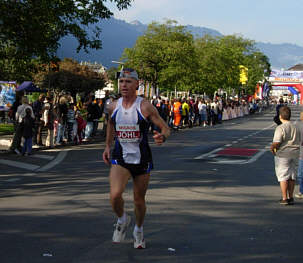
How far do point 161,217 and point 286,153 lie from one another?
242 centimetres

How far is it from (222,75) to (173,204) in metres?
59.2

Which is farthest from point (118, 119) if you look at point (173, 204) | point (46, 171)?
point (46, 171)

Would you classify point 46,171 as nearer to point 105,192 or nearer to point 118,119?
point 105,192

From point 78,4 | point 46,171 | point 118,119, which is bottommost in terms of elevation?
point 46,171

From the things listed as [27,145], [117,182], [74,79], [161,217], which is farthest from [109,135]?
[74,79]

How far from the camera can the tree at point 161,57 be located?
42812 mm

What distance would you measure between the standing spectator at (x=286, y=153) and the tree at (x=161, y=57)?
33118 millimetres

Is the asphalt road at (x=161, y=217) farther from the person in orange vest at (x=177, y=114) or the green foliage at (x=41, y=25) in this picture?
the person in orange vest at (x=177, y=114)

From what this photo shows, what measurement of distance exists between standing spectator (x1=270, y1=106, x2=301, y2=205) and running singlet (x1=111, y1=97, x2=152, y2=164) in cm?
353

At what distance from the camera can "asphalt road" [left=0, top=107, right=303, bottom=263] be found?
228 inches

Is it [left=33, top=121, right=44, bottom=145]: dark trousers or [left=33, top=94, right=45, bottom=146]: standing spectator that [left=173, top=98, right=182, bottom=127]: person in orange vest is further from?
[left=33, top=121, right=44, bottom=145]: dark trousers

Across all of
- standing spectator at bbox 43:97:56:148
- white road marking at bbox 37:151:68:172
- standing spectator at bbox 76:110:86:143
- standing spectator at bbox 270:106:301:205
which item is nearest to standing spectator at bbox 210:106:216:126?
standing spectator at bbox 76:110:86:143

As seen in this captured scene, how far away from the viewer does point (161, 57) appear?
43.2 m

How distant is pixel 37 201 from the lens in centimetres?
889
